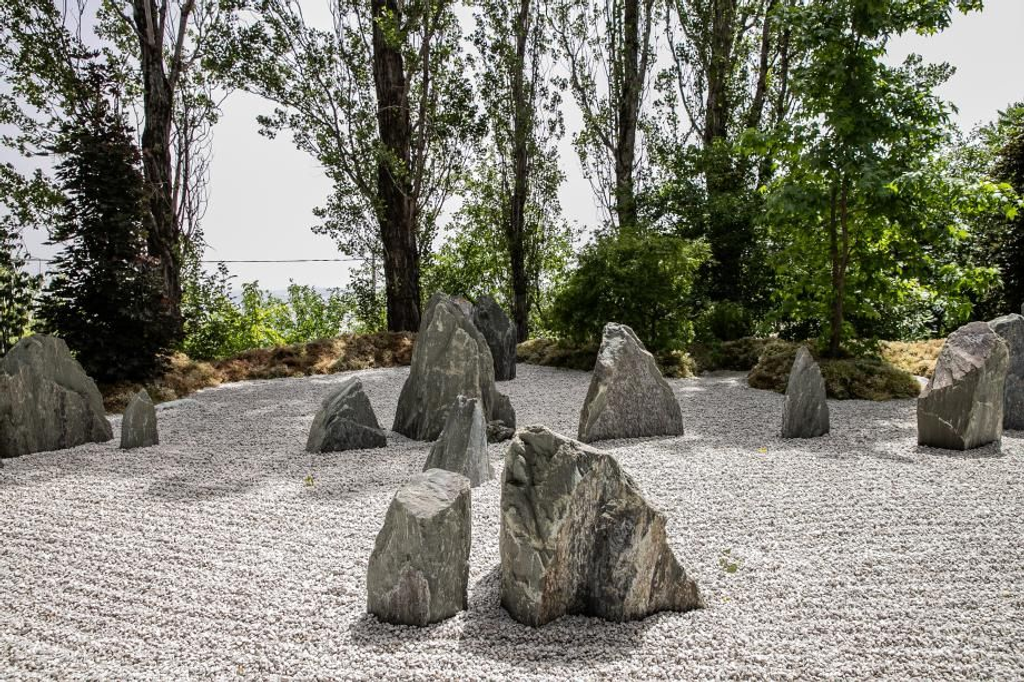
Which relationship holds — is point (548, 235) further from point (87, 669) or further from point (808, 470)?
point (87, 669)

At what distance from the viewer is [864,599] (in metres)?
3.22

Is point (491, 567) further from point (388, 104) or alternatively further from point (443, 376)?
point (388, 104)

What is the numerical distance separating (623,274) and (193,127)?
296 inches

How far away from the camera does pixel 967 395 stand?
5.49 meters

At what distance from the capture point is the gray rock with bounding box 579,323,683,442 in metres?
6.05

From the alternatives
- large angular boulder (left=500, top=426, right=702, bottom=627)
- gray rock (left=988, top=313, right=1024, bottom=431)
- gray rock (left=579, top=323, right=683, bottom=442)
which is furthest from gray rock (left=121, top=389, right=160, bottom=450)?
gray rock (left=988, top=313, right=1024, bottom=431)

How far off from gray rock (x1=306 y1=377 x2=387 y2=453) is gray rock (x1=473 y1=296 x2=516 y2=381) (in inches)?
142

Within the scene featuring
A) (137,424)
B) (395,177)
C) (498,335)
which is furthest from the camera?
(395,177)

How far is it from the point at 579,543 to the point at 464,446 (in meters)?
1.88

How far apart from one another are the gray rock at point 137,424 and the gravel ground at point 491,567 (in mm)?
224

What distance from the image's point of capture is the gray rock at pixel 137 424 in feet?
19.8

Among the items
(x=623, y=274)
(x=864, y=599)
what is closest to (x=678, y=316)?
(x=623, y=274)

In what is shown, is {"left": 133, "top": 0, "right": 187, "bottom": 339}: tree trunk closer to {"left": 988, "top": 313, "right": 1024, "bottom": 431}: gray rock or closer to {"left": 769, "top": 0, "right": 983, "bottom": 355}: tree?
{"left": 769, "top": 0, "right": 983, "bottom": 355}: tree

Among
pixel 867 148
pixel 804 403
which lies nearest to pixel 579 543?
pixel 804 403
